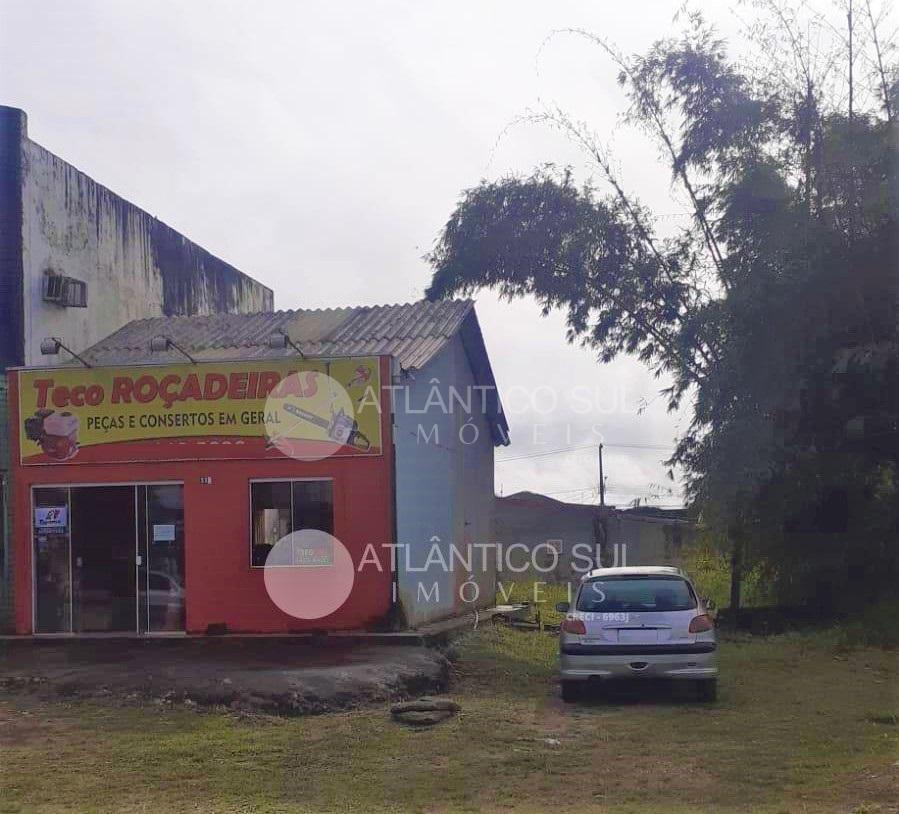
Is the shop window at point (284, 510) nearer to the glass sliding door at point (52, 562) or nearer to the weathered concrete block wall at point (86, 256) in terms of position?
the glass sliding door at point (52, 562)

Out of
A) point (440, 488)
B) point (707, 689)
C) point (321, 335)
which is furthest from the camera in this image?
point (321, 335)

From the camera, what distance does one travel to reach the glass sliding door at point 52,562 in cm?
1673

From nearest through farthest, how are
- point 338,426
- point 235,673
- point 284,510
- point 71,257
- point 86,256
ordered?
point 235,673 → point 338,426 → point 284,510 → point 71,257 → point 86,256

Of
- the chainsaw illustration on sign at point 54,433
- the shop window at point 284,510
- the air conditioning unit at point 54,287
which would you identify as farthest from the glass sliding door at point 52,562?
the air conditioning unit at point 54,287

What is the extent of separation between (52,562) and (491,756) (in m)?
9.86

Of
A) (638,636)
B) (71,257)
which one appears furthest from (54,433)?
(638,636)

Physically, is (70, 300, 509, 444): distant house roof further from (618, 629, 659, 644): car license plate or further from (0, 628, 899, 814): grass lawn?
(0, 628, 899, 814): grass lawn

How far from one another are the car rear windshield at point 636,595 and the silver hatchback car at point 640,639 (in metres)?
0.01

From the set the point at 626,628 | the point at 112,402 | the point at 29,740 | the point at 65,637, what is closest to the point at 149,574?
the point at 65,637

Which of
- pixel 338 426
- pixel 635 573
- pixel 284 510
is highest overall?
pixel 338 426

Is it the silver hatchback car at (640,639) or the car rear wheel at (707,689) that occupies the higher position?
the silver hatchback car at (640,639)

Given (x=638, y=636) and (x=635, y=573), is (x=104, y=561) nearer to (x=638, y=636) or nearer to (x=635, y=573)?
(x=635, y=573)

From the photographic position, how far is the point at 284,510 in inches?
640

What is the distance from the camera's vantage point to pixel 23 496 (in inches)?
666
